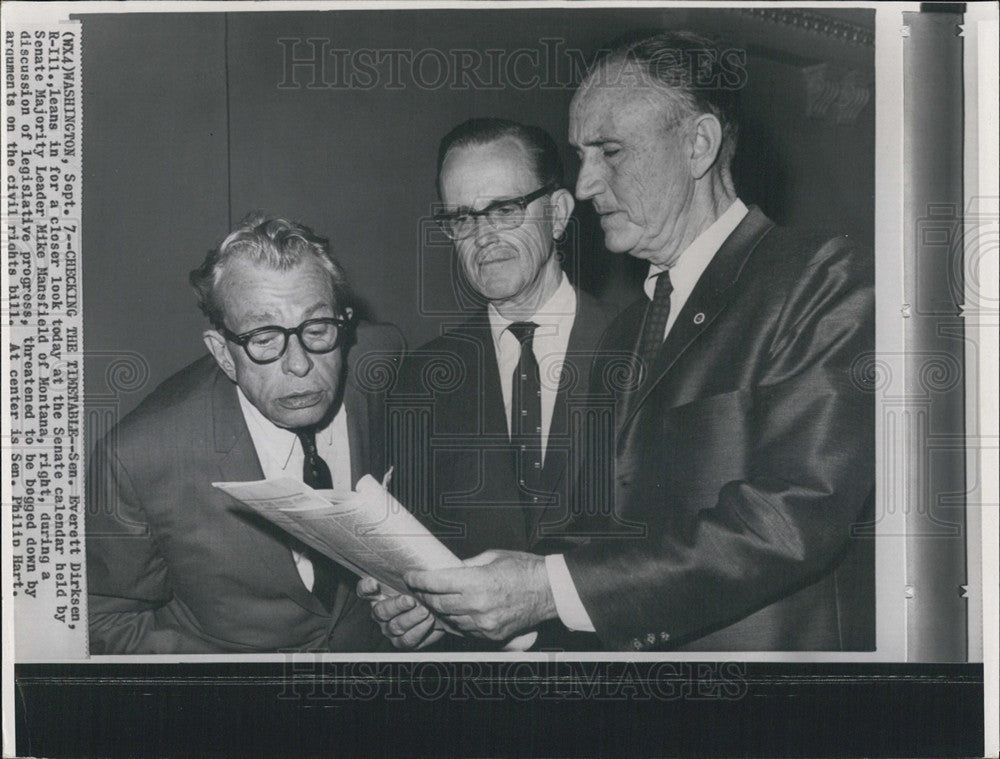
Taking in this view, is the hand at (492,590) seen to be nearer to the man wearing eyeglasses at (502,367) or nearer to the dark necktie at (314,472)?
the man wearing eyeglasses at (502,367)

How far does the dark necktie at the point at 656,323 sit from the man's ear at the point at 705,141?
1.09ft

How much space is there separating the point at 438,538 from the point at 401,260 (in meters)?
0.83

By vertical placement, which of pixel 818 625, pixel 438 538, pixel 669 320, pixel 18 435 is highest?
pixel 669 320

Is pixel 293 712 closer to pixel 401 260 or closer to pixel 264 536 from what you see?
pixel 264 536

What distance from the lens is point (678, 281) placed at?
126 inches

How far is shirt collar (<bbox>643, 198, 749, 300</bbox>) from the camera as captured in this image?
319 centimetres

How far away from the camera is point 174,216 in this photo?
323cm

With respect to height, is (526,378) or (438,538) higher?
(526,378)

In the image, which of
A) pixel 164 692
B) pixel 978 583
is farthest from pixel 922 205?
pixel 164 692

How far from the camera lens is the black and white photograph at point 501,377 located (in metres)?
3.18

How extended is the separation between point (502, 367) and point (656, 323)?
1.55 ft

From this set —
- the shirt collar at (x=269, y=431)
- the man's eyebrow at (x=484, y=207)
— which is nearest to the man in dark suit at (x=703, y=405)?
the man's eyebrow at (x=484, y=207)

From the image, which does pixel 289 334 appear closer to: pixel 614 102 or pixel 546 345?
pixel 546 345

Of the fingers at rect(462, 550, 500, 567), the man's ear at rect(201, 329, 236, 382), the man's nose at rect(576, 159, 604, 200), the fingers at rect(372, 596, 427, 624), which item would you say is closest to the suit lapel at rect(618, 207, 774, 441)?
the man's nose at rect(576, 159, 604, 200)
